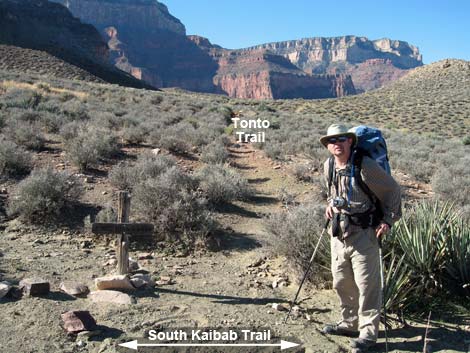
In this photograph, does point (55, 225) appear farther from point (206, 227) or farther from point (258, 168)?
point (258, 168)

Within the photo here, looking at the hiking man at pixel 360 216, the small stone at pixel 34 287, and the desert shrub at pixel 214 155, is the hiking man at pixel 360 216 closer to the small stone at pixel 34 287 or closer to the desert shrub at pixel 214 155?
the small stone at pixel 34 287

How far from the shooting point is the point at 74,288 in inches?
182

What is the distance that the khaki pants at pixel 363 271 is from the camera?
11.6 feet

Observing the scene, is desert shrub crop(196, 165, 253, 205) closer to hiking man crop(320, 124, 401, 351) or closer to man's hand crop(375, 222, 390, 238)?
hiking man crop(320, 124, 401, 351)

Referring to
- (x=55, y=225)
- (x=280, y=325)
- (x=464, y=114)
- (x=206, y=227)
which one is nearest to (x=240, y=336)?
(x=280, y=325)

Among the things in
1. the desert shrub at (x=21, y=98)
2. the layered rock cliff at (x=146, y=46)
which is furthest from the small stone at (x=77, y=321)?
the layered rock cliff at (x=146, y=46)

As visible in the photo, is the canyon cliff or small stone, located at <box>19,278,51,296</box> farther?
the canyon cliff

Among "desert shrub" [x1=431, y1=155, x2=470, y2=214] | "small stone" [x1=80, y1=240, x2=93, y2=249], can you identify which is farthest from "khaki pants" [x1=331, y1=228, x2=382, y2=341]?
"desert shrub" [x1=431, y1=155, x2=470, y2=214]

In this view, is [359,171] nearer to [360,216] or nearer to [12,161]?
[360,216]

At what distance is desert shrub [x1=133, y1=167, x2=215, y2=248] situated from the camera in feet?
21.5

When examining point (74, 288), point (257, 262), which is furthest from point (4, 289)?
point (257, 262)

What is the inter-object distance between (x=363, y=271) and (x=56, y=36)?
7171 centimetres

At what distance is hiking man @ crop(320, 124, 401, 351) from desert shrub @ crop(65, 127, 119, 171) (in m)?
7.10

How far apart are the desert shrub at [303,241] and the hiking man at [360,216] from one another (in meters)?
1.09
